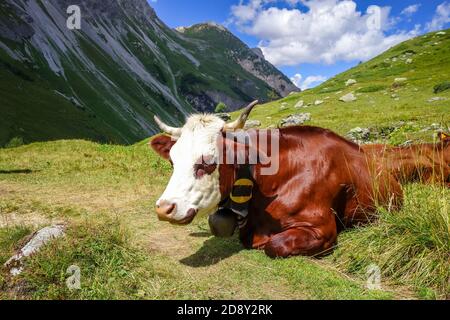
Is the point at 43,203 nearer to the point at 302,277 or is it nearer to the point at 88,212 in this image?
the point at 88,212

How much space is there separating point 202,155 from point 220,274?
181cm

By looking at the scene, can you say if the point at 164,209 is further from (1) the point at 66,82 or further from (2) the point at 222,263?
(1) the point at 66,82

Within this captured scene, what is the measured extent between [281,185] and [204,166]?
5.29 feet

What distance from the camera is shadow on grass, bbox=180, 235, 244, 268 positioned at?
264 inches

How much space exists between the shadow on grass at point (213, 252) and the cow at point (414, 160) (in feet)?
11.5

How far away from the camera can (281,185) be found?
7324mm

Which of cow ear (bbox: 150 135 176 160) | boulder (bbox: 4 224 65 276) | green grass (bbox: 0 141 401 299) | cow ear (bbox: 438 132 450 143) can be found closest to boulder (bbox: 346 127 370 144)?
cow ear (bbox: 438 132 450 143)

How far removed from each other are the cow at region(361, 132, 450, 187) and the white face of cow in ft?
12.3

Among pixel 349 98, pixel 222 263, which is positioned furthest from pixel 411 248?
pixel 349 98

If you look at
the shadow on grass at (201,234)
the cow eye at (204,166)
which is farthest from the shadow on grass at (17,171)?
the cow eye at (204,166)

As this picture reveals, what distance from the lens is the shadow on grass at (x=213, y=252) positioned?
22.0 ft

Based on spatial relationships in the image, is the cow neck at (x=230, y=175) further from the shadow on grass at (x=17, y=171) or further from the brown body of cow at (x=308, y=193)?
the shadow on grass at (x=17, y=171)

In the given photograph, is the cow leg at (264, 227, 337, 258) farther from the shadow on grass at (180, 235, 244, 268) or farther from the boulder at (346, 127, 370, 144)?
the boulder at (346, 127, 370, 144)

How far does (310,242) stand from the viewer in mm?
6641
